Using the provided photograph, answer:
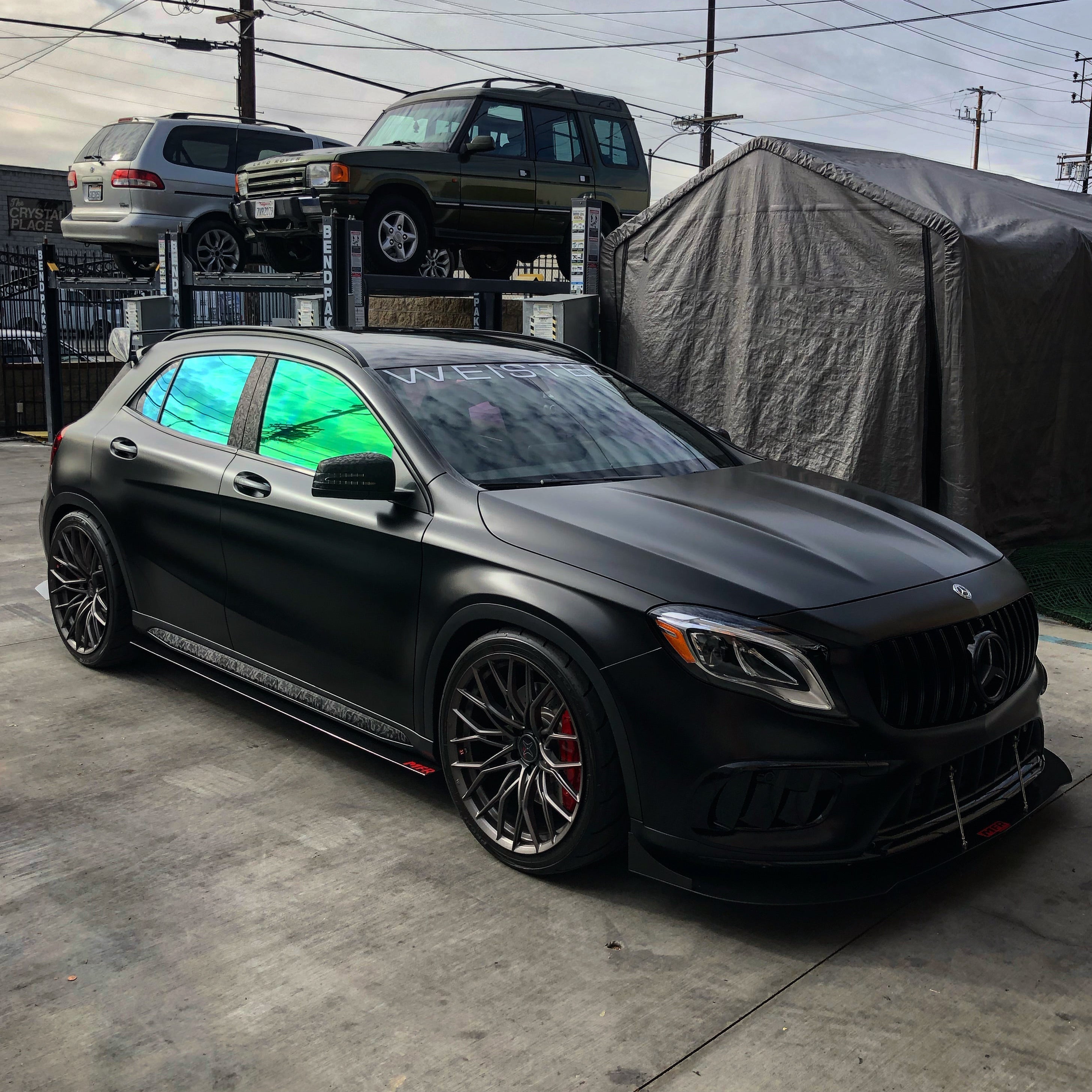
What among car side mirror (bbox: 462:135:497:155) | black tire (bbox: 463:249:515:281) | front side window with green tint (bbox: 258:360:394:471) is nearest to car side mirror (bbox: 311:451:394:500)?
front side window with green tint (bbox: 258:360:394:471)

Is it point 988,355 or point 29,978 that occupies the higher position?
point 988,355

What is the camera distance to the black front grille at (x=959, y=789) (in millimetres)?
3195

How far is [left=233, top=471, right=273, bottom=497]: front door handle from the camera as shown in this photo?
4406mm

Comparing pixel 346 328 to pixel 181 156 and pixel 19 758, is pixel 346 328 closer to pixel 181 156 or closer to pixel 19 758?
pixel 19 758

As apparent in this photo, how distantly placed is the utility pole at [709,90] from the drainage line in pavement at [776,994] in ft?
125

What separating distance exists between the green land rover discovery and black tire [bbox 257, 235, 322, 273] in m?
0.01

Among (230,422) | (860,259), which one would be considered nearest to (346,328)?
(230,422)

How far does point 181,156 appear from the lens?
13.5 meters

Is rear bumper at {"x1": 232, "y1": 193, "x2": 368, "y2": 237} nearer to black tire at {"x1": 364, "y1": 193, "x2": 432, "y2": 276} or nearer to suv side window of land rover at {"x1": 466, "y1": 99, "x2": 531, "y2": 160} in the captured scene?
black tire at {"x1": 364, "y1": 193, "x2": 432, "y2": 276}

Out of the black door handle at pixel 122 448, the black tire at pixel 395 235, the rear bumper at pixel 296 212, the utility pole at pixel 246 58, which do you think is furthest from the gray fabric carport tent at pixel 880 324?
the utility pole at pixel 246 58

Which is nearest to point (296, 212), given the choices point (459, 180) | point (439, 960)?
point (459, 180)

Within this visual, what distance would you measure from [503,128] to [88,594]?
25.8 ft

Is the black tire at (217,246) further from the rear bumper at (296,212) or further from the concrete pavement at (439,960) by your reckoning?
the concrete pavement at (439,960)

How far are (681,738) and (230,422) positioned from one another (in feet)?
8.15
